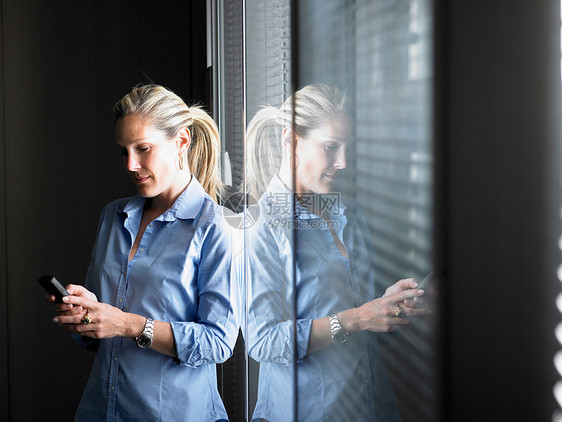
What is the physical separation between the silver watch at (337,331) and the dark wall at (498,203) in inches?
3.8

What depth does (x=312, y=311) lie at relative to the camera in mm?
314

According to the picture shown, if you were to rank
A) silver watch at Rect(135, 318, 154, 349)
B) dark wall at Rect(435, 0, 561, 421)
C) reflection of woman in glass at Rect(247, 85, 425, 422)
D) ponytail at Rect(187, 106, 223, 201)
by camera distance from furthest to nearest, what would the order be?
ponytail at Rect(187, 106, 223, 201)
silver watch at Rect(135, 318, 154, 349)
reflection of woman in glass at Rect(247, 85, 425, 422)
dark wall at Rect(435, 0, 561, 421)

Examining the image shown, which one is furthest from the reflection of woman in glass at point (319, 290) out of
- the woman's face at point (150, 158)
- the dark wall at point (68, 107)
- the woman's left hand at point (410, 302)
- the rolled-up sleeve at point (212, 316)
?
the dark wall at point (68, 107)

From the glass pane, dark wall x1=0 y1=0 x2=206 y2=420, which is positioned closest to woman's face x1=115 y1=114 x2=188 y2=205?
dark wall x1=0 y1=0 x2=206 y2=420

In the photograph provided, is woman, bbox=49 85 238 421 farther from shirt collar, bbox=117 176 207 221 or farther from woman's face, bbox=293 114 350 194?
woman's face, bbox=293 114 350 194

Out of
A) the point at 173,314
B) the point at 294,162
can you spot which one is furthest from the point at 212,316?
the point at 294,162

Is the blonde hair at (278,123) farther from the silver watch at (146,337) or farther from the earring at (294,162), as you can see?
the silver watch at (146,337)

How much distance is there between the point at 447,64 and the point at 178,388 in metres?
0.63

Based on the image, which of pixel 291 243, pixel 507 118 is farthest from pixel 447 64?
pixel 291 243

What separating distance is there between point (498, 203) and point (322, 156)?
15cm

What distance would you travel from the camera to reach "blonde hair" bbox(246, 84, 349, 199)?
283 millimetres

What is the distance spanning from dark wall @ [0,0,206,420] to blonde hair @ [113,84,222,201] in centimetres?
21

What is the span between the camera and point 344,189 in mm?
265

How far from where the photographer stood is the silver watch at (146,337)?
644 millimetres
